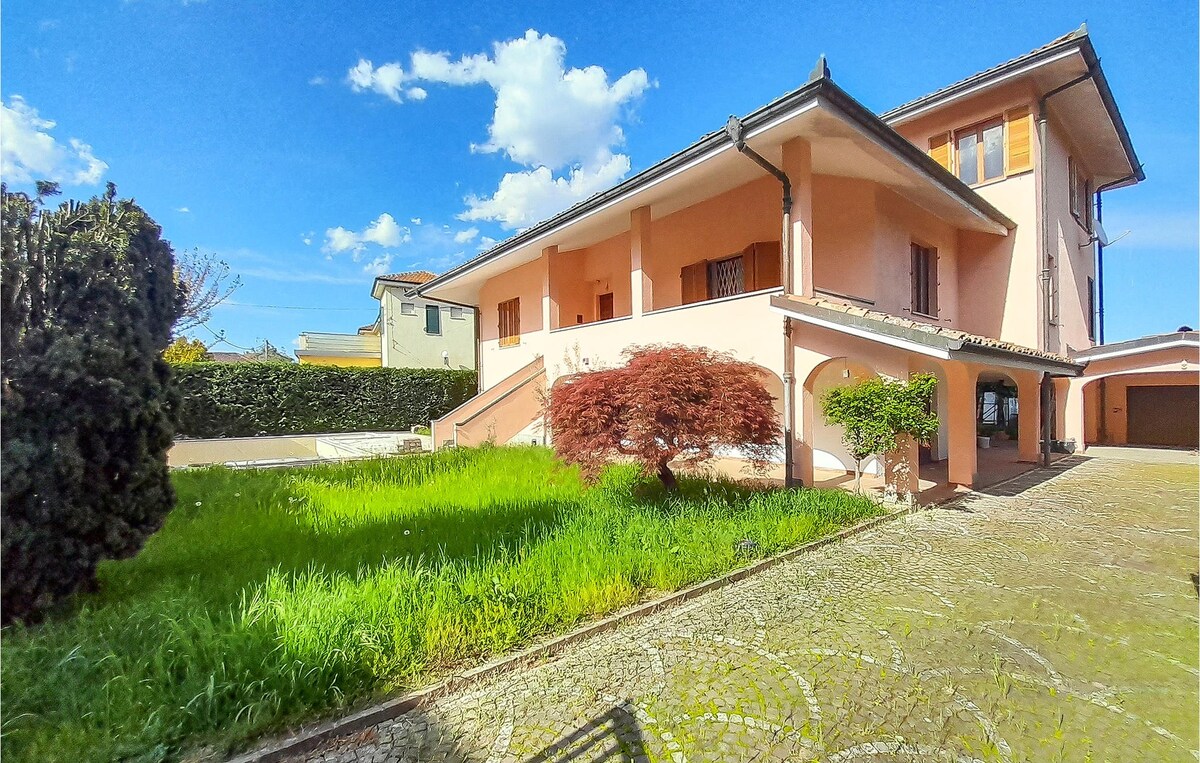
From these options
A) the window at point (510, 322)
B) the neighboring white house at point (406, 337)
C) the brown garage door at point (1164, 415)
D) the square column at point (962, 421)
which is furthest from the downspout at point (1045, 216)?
the neighboring white house at point (406, 337)

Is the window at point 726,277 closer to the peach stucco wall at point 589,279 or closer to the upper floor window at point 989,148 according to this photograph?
the peach stucco wall at point 589,279

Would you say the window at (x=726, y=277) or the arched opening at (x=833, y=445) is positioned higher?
the window at (x=726, y=277)

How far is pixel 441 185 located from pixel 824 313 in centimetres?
2051

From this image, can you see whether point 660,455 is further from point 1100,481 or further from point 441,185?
point 441,185

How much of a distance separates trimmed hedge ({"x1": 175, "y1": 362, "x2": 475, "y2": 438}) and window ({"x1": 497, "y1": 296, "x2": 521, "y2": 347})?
4.28 metres

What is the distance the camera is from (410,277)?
3139 centimetres

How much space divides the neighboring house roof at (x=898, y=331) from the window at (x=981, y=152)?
27.7 feet

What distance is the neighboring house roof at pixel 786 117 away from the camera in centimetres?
729

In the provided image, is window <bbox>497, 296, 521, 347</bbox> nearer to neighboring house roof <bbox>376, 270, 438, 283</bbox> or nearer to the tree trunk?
the tree trunk

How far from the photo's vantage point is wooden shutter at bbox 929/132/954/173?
14914 millimetres

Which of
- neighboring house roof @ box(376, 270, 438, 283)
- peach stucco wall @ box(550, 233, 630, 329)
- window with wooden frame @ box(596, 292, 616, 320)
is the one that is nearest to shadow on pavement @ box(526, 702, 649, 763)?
peach stucco wall @ box(550, 233, 630, 329)

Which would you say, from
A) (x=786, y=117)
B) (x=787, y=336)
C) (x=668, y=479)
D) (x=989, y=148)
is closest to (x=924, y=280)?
(x=989, y=148)

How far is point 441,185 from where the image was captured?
22797mm

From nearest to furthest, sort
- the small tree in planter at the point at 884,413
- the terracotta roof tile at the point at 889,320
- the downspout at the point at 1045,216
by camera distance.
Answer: the terracotta roof tile at the point at 889,320, the small tree in planter at the point at 884,413, the downspout at the point at 1045,216
